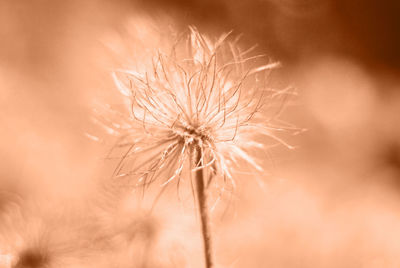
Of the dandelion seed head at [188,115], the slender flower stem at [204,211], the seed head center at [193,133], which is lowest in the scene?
the slender flower stem at [204,211]

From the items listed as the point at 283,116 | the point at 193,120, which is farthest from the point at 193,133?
the point at 283,116

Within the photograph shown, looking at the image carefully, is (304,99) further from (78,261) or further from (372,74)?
(78,261)

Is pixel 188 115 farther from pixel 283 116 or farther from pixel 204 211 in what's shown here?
pixel 283 116

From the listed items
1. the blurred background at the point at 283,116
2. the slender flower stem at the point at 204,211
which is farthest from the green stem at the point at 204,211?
the blurred background at the point at 283,116

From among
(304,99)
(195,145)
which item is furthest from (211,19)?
(195,145)

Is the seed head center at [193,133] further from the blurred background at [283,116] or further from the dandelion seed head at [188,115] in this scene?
the blurred background at [283,116]

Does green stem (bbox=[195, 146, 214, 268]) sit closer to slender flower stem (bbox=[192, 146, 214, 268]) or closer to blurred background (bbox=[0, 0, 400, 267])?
slender flower stem (bbox=[192, 146, 214, 268])

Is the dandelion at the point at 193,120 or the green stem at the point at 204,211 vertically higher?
the dandelion at the point at 193,120

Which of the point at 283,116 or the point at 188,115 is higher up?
the point at 283,116

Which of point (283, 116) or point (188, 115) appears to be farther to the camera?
point (283, 116)
